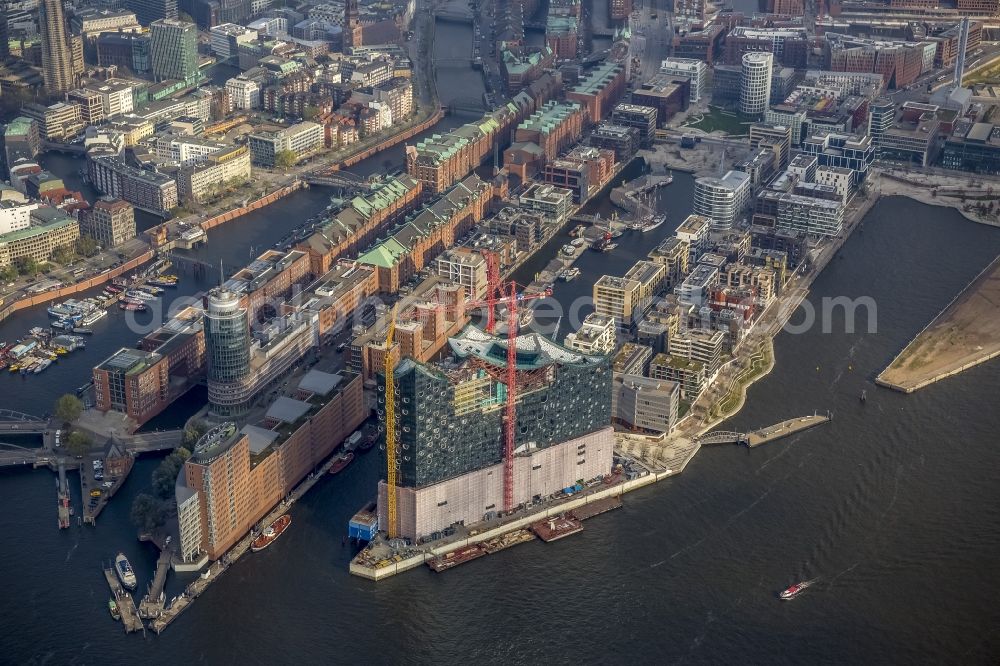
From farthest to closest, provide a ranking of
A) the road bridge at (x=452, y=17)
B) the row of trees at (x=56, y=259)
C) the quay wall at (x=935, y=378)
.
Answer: the road bridge at (x=452, y=17), the row of trees at (x=56, y=259), the quay wall at (x=935, y=378)

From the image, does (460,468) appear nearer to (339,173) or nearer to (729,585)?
(729,585)

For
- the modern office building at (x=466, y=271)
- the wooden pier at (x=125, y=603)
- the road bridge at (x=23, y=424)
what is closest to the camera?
the wooden pier at (x=125, y=603)

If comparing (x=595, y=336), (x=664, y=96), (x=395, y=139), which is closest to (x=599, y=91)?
(x=664, y=96)

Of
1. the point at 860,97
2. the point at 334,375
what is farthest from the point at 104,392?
the point at 860,97

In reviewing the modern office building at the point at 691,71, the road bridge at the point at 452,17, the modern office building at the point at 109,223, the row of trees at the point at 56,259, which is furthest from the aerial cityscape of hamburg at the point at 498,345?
the road bridge at the point at 452,17

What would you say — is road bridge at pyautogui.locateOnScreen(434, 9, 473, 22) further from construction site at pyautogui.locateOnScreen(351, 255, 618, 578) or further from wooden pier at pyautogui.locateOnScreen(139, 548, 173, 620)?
wooden pier at pyautogui.locateOnScreen(139, 548, 173, 620)

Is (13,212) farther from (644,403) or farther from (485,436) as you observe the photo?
(644,403)

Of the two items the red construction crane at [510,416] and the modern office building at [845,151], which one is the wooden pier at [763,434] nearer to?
the red construction crane at [510,416]
